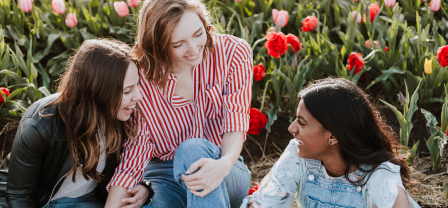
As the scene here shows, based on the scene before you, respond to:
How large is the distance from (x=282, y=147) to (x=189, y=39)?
4.27ft

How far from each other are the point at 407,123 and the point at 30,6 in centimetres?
253

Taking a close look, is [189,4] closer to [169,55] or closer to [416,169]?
[169,55]

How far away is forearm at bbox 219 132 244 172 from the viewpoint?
167cm

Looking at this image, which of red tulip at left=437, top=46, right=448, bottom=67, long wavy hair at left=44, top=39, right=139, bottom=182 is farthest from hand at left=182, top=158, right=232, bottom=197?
red tulip at left=437, top=46, right=448, bottom=67

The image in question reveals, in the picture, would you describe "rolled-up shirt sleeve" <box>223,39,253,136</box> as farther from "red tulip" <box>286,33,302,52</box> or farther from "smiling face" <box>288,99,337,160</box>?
"red tulip" <box>286,33,302,52</box>

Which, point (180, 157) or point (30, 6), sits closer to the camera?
point (180, 157)

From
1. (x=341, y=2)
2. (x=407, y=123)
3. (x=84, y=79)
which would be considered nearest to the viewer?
(x=84, y=79)

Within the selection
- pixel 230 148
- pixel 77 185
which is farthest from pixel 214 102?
pixel 77 185

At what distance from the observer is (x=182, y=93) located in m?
1.83

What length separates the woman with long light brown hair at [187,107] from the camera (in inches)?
63.7

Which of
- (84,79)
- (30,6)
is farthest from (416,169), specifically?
(30,6)

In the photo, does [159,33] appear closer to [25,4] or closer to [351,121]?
[351,121]

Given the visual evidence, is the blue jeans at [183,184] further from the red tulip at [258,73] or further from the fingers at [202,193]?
the red tulip at [258,73]

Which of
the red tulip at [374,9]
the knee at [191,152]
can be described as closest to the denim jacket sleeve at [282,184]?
the knee at [191,152]
